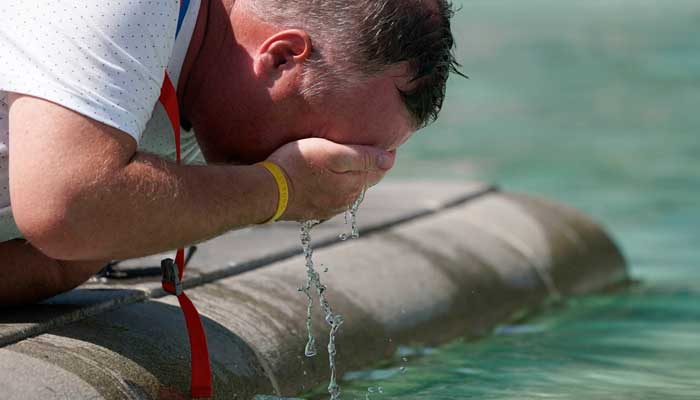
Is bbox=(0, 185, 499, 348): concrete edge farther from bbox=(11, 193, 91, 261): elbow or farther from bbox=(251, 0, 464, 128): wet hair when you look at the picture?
bbox=(251, 0, 464, 128): wet hair

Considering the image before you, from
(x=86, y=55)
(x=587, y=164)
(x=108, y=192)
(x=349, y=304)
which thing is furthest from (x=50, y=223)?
(x=587, y=164)

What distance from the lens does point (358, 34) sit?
10.5 ft

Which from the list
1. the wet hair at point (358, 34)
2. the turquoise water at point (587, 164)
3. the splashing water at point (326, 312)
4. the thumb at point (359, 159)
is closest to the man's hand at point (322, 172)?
the thumb at point (359, 159)

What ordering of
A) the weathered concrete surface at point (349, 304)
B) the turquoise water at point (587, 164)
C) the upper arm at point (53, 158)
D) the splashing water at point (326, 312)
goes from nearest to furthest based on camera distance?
the upper arm at point (53, 158) → the weathered concrete surface at point (349, 304) → the splashing water at point (326, 312) → the turquoise water at point (587, 164)

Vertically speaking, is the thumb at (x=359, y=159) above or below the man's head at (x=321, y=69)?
below

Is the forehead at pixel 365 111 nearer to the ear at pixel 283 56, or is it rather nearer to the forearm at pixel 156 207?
the ear at pixel 283 56

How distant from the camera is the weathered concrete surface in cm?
329

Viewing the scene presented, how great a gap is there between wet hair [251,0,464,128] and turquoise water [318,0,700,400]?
48.9 inches

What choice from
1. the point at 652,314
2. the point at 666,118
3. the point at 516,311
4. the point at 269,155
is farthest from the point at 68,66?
the point at 666,118

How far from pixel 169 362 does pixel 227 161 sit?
1.81 ft

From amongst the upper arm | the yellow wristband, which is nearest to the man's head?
the yellow wristband

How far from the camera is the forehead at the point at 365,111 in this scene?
3.25 metres

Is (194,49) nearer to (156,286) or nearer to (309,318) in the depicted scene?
(156,286)

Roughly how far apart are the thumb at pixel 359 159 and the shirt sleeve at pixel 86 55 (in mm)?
515
